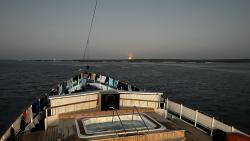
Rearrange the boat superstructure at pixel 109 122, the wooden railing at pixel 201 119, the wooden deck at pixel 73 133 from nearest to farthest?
1. the wooden deck at pixel 73 133
2. the boat superstructure at pixel 109 122
3. the wooden railing at pixel 201 119

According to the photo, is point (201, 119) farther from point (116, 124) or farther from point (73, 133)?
point (73, 133)

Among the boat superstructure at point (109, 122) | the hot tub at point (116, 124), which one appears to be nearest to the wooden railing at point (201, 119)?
the boat superstructure at point (109, 122)

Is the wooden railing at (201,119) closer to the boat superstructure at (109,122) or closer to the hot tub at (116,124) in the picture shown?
the boat superstructure at (109,122)

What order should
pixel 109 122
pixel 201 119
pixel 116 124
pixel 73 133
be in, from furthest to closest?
pixel 201 119 → pixel 109 122 → pixel 116 124 → pixel 73 133

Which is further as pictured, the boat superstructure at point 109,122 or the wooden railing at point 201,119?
the wooden railing at point 201,119

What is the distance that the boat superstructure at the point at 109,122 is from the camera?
28.7 feet

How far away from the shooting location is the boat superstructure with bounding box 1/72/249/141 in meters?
8.75

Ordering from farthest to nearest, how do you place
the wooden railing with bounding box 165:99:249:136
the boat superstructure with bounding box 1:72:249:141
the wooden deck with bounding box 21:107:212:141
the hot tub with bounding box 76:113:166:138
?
the wooden railing with bounding box 165:99:249:136 → the hot tub with bounding box 76:113:166:138 → the boat superstructure with bounding box 1:72:249:141 → the wooden deck with bounding box 21:107:212:141

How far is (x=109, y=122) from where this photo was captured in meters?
11.1

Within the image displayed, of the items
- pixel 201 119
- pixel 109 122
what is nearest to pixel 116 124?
pixel 109 122

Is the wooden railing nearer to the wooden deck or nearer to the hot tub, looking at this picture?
the wooden deck

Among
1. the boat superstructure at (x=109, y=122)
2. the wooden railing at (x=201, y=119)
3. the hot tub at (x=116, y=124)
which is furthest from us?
the wooden railing at (x=201, y=119)

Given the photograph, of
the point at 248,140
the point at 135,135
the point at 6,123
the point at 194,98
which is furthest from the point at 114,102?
the point at 194,98

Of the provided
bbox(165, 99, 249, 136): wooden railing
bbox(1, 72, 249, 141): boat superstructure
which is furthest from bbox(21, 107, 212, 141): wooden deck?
bbox(165, 99, 249, 136): wooden railing
